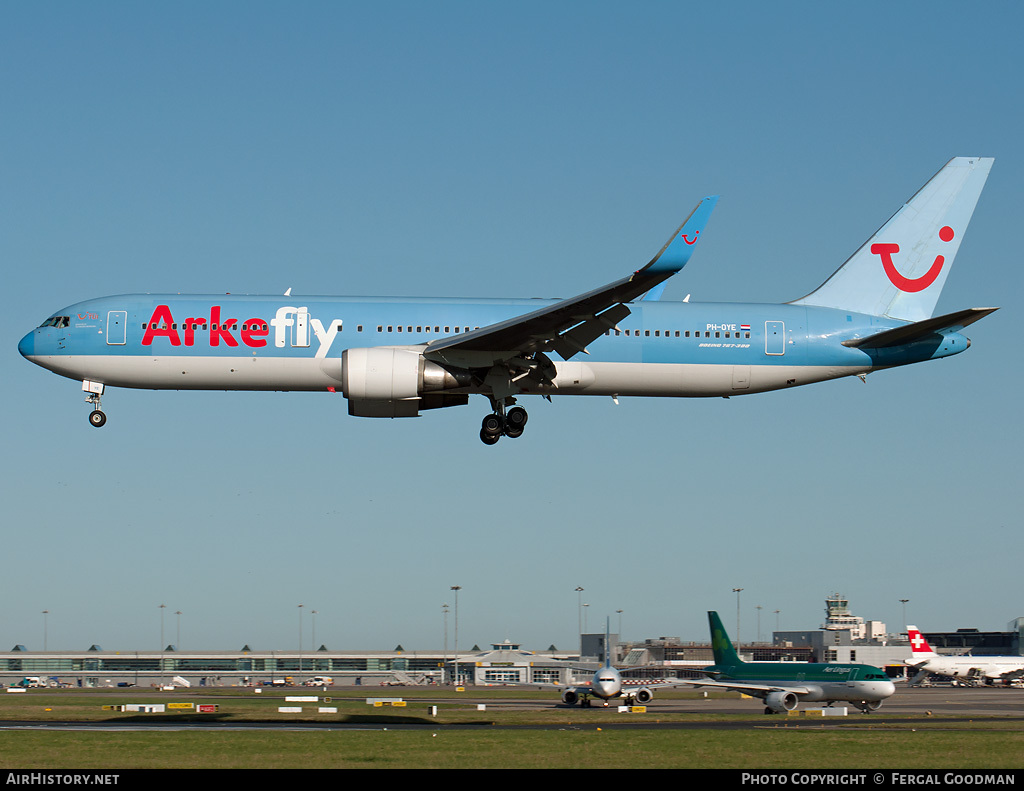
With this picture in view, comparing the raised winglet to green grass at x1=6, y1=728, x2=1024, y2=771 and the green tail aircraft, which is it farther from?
the green tail aircraft

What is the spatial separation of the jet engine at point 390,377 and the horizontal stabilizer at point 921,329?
1499 cm

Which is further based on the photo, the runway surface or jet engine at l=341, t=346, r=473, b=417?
the runway surface

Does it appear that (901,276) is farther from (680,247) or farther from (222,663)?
(222,663)

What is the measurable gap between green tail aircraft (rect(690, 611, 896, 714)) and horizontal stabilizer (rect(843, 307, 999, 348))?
26072 millimetres

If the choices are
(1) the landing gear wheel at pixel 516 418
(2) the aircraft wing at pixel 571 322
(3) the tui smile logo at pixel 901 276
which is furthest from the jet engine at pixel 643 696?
(2) the aircraft wing at pixel 571 322

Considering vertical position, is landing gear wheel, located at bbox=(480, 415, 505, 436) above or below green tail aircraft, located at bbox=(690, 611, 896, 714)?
above

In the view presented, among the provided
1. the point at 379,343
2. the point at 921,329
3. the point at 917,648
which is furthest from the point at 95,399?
the point at 917,648

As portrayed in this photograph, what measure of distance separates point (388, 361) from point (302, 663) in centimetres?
12642

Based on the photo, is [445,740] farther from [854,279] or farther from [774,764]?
[854,279]

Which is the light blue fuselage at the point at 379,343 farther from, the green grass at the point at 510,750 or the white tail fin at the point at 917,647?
the white tail fin at the point at 917,647

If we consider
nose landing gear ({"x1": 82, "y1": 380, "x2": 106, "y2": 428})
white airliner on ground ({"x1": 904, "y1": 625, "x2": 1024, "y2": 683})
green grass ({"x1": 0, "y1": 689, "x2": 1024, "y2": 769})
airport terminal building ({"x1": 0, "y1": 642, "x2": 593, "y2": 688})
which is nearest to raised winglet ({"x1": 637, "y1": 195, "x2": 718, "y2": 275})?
green grass ({"x1": 0, "y1": 689, "x2": 1024, "y2": 769})

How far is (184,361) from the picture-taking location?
39.6 m

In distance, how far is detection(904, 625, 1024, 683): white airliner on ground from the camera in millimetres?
94625

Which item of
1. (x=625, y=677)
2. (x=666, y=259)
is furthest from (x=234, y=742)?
(x=625, y=677)
